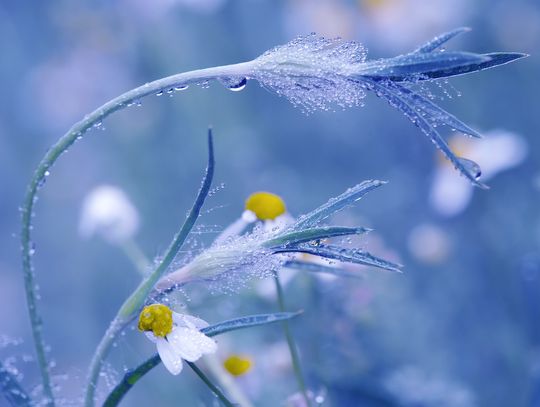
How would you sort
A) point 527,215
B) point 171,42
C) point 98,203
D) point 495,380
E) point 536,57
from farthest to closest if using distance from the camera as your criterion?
point 171,42
point 536,57
point 527,215
point 495,380
point 98,203

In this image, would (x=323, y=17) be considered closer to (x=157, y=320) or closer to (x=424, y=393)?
(x=424, y=393)

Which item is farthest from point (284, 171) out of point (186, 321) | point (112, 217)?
point (186, 321)

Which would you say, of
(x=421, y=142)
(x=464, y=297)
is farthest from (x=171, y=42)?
(x=464, y=297)

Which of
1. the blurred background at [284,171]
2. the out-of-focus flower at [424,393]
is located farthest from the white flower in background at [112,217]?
the out-of-focus flower at [424,393]

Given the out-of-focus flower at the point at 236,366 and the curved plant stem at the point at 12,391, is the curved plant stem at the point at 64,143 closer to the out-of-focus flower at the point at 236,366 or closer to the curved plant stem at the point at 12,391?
the curved plant stem at the point at 12,391

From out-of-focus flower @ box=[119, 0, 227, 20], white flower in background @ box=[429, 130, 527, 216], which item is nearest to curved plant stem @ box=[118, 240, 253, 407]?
white flower in background @ box=[429, 130, 527, 216]

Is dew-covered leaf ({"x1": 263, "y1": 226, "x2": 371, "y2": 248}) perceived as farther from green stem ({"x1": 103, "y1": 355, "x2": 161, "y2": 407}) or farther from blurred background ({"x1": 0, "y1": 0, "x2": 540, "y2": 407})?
blurred background ({"x1": 0, "y1": 0, "x2": 540, "y2": 407})

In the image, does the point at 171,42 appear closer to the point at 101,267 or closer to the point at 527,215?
the point at 101,267
